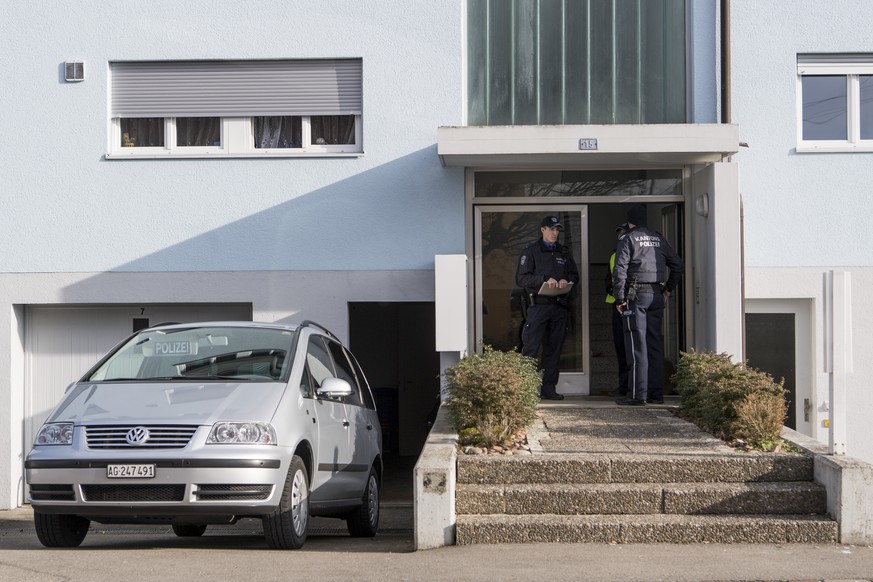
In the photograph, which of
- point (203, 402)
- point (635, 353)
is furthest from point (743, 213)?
point (203, 402)

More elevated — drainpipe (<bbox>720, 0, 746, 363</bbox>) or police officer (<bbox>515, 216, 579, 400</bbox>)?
drainpipe (<bbox>720, 0, 746, 363</bbox>)

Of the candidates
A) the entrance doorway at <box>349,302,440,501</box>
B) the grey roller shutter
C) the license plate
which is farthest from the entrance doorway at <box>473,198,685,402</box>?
the license plate

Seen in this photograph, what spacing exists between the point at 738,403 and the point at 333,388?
3.35 meters

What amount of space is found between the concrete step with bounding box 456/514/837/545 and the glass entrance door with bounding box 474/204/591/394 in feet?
17.9

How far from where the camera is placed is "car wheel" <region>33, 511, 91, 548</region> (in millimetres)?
7777

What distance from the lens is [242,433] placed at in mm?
7332

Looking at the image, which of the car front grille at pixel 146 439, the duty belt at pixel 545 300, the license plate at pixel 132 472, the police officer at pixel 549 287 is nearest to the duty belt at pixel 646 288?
the police officer at pixel 549 287

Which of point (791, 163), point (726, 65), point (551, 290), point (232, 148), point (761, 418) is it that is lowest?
point (761, 418)

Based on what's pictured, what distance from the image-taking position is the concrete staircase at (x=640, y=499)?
7.75 meters

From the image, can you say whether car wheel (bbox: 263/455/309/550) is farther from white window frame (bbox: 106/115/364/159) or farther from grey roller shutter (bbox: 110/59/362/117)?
grey roller shutter (bbox: 110/59/362/117)

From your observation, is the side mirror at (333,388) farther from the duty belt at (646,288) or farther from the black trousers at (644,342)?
the duty belt at (646,288)

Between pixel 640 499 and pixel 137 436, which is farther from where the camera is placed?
pixel 640 499

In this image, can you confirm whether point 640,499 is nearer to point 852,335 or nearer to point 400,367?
point 852,335

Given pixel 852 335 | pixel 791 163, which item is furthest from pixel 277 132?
pixel 852 335
